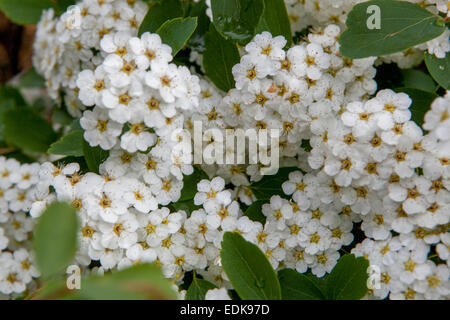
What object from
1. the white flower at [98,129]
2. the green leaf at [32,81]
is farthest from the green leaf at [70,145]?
the green leaf at [32,81]

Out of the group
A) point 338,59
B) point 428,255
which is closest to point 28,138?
point 338,59

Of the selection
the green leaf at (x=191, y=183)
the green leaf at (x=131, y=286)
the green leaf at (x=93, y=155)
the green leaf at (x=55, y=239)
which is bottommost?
the green leaf at (x=191, y=183)

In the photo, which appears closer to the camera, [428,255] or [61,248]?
[61,248]

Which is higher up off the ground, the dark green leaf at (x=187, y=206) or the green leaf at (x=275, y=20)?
the green leaf at (x=275, y=20)

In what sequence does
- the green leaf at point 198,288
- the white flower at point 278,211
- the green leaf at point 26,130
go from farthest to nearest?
1. the green leaf at point 26,130
2. the white flower at point 278,211
3. the green leaf at point 198,288

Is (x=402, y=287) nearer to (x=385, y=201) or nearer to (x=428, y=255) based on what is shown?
(x=428, y=255)

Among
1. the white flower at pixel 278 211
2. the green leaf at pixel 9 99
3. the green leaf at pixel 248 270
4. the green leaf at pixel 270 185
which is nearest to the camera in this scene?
the green leaf at pixel 248 270

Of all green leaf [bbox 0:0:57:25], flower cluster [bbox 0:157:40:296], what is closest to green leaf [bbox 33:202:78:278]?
flower cluster [bbox 0:157:40:296]

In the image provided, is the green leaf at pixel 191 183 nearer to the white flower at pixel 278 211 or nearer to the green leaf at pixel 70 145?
the white flower at pixel 278 211
